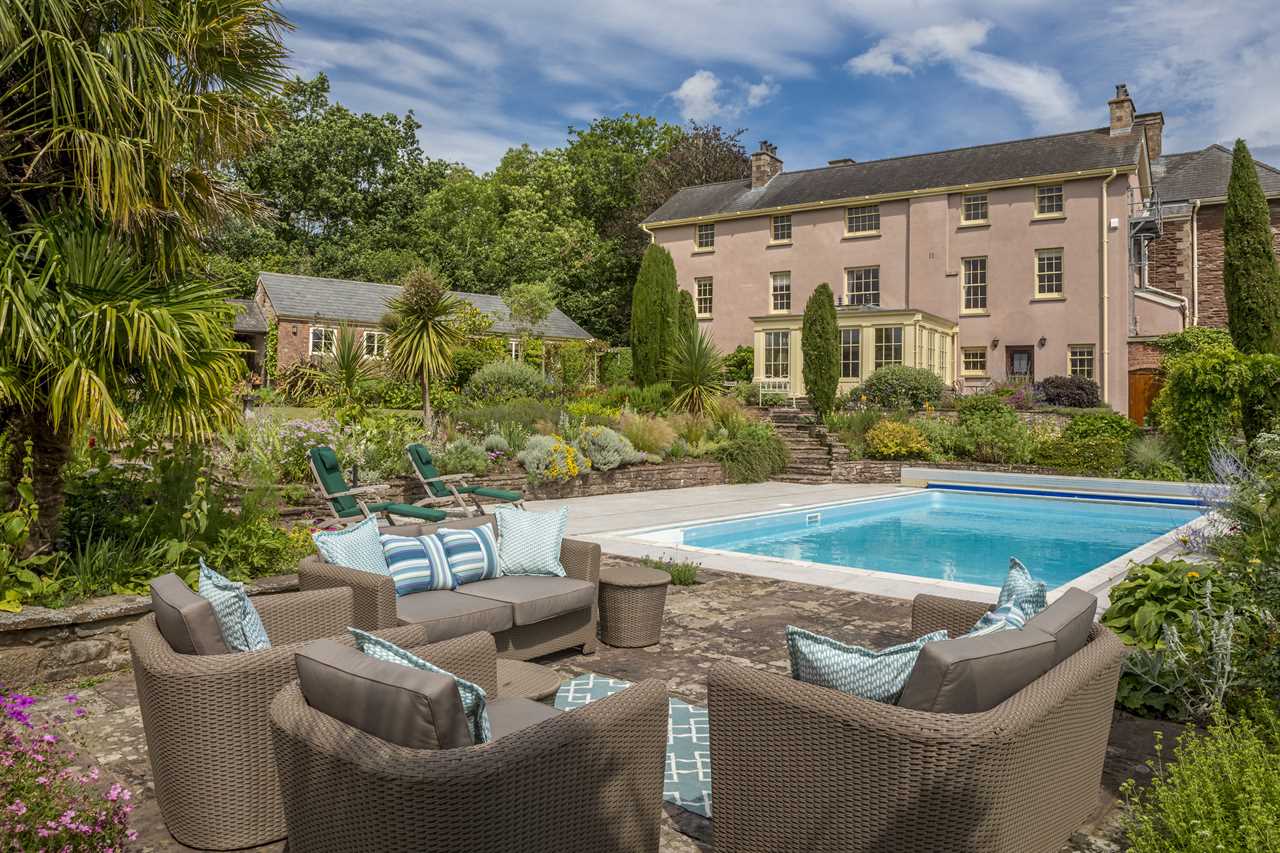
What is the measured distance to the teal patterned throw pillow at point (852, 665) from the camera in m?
2.32

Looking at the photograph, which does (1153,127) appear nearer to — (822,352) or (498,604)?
(822,352)

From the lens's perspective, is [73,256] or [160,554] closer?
[73,256]

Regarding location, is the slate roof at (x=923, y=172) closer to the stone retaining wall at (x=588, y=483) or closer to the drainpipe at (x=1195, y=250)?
the drainpipe at (x=1195, y=250)

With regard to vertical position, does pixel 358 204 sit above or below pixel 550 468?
above

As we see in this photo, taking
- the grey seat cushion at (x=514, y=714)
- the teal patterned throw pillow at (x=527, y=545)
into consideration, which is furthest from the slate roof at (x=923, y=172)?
the grey seat cushion at (x=514, y=714)

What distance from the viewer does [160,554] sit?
493cm

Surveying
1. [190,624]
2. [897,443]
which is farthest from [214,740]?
[897,443]

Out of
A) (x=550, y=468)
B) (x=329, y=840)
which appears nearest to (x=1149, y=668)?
(x=329, y=840)

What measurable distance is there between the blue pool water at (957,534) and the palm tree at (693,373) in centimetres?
472

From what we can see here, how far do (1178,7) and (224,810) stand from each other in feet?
45.2

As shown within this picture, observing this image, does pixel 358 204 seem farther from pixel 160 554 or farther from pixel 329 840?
pixel 329 840

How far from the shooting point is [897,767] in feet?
6.93

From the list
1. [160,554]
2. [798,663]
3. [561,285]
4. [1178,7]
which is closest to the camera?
[798,663]

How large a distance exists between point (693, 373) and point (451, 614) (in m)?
13.3
